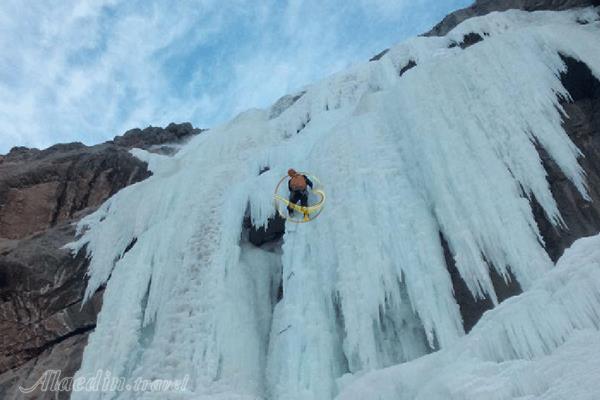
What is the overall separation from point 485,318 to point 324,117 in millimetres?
8868

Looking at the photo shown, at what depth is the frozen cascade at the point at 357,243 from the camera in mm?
7395

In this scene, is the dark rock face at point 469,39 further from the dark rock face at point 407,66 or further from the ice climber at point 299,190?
the ice climber at point 299,190

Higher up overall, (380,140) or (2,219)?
(380,140)

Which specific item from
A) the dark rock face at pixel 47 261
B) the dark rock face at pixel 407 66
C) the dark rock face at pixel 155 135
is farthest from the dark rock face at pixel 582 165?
the dark rock face at pixel 155 135

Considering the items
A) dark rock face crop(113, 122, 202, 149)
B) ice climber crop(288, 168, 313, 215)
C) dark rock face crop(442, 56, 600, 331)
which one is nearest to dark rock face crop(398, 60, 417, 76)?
dark rock face crop(442, 56, 600, 331)

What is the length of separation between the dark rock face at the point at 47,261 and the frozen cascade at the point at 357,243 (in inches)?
34.5

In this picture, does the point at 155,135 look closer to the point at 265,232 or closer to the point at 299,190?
the point at 265,232

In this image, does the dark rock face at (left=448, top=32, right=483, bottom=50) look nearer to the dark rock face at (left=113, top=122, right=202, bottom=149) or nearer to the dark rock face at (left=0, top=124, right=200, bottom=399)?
the dark rock face at (left=0, top=124, right=200, bottom=399)

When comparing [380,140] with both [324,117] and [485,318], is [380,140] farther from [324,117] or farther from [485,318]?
[485,318]

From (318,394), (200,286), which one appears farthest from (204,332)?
(318,394)

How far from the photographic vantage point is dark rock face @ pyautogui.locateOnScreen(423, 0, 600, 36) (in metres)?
12.7

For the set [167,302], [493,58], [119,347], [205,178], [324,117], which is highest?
[493,58]

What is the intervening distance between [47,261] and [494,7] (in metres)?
12.9

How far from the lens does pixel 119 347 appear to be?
880 cm
